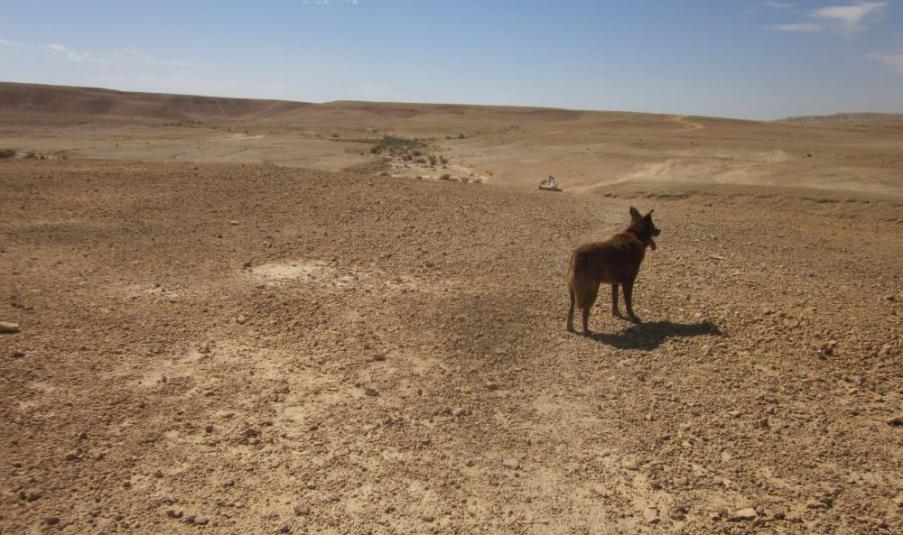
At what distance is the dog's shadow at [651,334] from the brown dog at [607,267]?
22 cm

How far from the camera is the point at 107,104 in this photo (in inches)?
3332

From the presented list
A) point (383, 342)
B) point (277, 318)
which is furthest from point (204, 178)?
point (383, 342)

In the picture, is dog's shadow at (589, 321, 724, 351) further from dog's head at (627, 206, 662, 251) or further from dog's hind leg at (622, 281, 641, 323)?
dog's head at (627, 206, 662, 251)

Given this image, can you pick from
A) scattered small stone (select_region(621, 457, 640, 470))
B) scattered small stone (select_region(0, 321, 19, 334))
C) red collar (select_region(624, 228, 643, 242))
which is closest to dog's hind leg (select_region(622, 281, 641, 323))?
red collar (select_region(624, 228, 643, 242))

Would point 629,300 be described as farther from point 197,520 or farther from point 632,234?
point 197,520

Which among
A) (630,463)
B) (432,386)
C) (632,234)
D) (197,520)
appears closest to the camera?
(197,520)

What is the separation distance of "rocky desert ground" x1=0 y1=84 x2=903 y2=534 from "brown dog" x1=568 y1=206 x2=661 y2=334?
0.36 metres

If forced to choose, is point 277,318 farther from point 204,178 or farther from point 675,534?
point 204,178

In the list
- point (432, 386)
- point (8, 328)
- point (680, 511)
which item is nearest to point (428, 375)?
point (432, 386)

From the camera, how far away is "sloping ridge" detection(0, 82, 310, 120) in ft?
253

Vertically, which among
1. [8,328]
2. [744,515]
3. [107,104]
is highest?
[107,104]

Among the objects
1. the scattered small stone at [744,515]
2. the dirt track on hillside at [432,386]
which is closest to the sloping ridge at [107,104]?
the dirt track on hillside at [432,386]

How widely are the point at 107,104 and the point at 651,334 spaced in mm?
95569

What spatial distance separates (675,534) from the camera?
12.5ft
